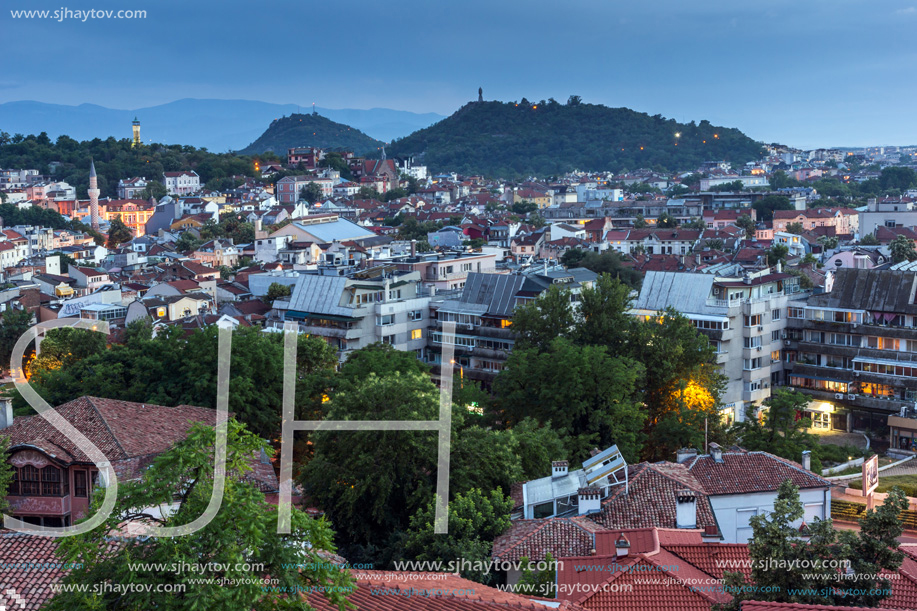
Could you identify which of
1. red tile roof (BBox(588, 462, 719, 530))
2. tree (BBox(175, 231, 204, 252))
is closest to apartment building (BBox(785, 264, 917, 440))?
red tile roof (BBox(588, 462, 719, 530))

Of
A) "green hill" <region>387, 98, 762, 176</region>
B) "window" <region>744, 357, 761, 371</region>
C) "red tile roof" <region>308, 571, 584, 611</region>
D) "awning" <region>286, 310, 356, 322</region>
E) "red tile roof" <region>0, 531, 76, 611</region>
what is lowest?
"window" <region>744, 357, 761, 371</region>

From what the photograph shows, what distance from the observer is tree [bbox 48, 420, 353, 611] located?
6.43 meters

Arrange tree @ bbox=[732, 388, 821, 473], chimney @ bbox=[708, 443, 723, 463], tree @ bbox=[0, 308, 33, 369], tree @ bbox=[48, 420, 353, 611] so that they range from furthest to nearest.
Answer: tree @ bbox=[0, 308, 33, 369] → tree @ bbox=[732, 388, 821, 473] → chimney @ bbox=[708, 443, 723, 463] → tree @ bbox=[48, 420, 353, 611]

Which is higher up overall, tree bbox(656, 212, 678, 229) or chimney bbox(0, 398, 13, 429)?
tree bbox(656, 212, 678, 229)

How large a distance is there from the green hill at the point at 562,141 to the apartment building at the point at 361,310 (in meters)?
110

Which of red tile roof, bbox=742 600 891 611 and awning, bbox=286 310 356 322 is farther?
awning, bbox=286 310 356 322

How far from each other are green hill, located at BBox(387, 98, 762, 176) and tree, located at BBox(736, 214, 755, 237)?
66.9m

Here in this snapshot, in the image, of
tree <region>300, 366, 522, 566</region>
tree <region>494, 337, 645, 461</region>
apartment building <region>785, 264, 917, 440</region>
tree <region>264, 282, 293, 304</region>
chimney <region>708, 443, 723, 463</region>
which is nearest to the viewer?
tree <region>300, 366, 522, 566</region>

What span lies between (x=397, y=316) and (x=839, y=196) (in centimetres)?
8408

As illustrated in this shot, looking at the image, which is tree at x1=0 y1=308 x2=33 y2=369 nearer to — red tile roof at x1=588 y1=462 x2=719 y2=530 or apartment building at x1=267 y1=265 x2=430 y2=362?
apartment building at x1=267 y1=265 x2=430 y2=362

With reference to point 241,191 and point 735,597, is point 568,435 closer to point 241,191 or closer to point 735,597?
point 735,597

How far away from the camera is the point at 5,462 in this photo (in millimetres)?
12219

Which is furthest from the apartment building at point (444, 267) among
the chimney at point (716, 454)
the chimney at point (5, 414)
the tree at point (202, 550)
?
the tree at point (202, 550)

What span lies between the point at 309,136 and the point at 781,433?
162 meters
